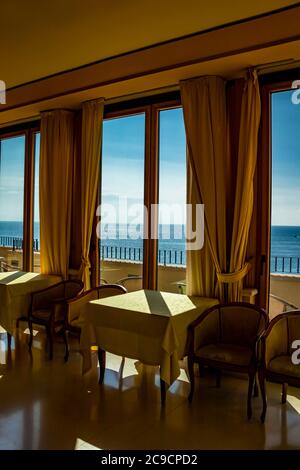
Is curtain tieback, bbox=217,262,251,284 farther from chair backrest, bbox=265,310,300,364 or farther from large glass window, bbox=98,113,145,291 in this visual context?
large glass window, bbox=98,113,145,291

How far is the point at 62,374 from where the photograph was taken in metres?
3.96

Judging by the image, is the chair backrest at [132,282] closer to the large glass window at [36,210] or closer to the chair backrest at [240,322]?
the chair backrest at [240,322]

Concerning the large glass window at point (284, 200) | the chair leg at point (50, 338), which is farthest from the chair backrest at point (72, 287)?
the large glass window at point (284, 200)

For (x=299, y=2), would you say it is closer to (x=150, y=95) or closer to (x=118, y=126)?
(x=150, y=95)

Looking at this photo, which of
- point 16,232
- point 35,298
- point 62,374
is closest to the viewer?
point 62,374

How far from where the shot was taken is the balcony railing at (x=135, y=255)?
4.75 meters

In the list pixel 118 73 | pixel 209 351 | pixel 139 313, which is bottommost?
pixel 209 351

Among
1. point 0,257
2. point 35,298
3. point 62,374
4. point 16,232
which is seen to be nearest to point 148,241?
point 35,298

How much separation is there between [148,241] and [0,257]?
132 inches

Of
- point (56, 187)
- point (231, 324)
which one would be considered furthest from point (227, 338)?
point (56, 187)

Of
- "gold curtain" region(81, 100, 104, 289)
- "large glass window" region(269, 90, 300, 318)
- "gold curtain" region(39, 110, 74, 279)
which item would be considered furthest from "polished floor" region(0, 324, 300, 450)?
"gold curtain" region(39, 110, 74, 279)

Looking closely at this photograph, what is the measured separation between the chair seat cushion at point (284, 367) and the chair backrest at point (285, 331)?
13 cm

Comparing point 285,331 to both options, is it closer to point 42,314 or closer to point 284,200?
point 284,200

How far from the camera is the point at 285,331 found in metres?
3.38
